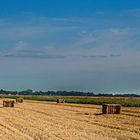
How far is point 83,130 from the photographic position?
22062 millimetres

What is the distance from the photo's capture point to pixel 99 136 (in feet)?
64.5

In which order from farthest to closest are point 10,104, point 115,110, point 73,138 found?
point 10,104
point 115,110
point 73,138

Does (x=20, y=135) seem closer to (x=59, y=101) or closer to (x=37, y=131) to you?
(x=37, y=131)

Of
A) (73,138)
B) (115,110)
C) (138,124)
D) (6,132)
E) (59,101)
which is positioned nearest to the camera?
(73,138)

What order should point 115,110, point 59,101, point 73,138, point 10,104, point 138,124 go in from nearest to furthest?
point 73,138, point 138,124, point 115,110, point 10,104, point 59,101

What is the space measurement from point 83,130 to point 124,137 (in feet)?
10.4

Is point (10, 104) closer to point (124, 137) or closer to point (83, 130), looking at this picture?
point (83, 130)

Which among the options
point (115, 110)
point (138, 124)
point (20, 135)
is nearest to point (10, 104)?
point (115, 110)

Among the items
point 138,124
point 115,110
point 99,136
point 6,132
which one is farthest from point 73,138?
point 115,110

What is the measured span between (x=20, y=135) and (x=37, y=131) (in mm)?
1411

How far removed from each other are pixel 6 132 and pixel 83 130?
344 centimetres

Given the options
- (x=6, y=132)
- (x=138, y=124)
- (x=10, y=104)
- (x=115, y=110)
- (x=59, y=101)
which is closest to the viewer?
(x=6, y=132)

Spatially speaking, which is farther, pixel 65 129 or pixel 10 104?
pixel 10 104

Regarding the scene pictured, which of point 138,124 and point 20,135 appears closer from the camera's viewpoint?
point 20,135
